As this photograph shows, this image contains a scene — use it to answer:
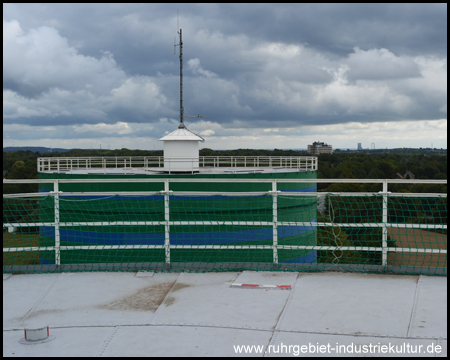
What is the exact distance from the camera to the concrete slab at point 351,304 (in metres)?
4.32

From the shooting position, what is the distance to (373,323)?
174 inches

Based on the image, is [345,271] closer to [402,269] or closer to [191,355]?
[402,269]

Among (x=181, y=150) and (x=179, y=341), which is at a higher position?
(x=181, y=150)

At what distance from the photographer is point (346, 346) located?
394cm

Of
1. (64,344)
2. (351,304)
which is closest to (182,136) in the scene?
(351,304)

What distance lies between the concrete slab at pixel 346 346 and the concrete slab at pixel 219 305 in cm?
37

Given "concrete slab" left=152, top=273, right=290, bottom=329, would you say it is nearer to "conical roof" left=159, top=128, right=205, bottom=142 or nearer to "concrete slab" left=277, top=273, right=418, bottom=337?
"concrete slab" left=277, top=273, right=418, bottom=337

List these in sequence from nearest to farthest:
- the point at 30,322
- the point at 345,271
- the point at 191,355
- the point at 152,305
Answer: the point at 191,355, the point at 30,322, the point at 152,305, the point at 345,271

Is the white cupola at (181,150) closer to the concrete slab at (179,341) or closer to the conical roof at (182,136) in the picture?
the conical roof at (182,136)

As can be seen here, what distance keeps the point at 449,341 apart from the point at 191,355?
2.21 meters

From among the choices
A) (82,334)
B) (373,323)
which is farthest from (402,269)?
(82,334)

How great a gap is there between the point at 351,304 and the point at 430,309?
0.78 metres

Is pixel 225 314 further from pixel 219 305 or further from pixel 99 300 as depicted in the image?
pixel 99 300

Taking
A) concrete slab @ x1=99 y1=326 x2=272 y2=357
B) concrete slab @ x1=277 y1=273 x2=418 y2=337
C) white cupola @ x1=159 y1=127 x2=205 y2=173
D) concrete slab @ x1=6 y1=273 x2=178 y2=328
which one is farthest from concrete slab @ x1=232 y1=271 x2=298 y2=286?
white cupola @ x1=159 y1=127 x2=205 y2=173
